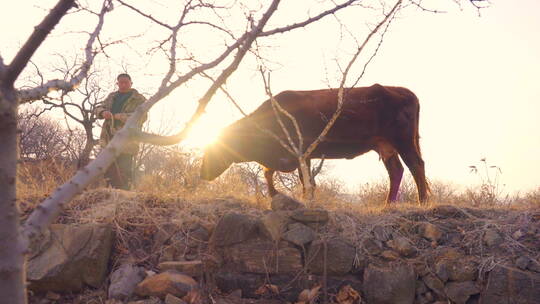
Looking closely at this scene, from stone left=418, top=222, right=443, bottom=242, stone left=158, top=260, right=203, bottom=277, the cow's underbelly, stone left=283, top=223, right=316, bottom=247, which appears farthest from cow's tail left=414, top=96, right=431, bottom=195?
stone left=158, top=260, right=203, bottom=277

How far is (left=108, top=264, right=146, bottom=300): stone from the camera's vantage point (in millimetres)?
4449

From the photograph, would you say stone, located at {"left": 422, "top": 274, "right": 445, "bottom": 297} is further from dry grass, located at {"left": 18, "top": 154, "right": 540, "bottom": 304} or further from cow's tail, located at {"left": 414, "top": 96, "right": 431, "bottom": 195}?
cow's tail, located at {"left": 414, "top": 96, "right": 431, "bottom": 195}

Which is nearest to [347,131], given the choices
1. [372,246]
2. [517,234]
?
[372,246]

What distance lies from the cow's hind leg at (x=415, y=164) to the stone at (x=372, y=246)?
2.29m

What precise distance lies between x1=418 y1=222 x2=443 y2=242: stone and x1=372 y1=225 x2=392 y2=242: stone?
1.02 ft

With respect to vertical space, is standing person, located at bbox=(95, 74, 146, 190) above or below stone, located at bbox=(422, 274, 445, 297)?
above

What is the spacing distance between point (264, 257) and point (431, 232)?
1.66 meters

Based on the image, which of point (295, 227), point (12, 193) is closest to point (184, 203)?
point (295, 227)

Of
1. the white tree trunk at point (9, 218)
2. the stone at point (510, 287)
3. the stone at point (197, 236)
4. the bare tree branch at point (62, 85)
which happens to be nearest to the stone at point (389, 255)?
the stone at point (510, 287)

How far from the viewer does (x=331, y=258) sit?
15.4ft

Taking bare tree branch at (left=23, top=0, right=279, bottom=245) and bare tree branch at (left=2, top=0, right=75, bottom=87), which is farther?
bare tree branch at (left=23, top=0, right=279, bottom=245)

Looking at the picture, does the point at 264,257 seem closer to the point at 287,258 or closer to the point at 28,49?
the point at 287,258

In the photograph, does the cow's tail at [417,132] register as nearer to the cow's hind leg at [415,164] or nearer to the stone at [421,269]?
the cow's hind leg at [415,164]

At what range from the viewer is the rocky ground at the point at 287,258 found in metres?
4.45
